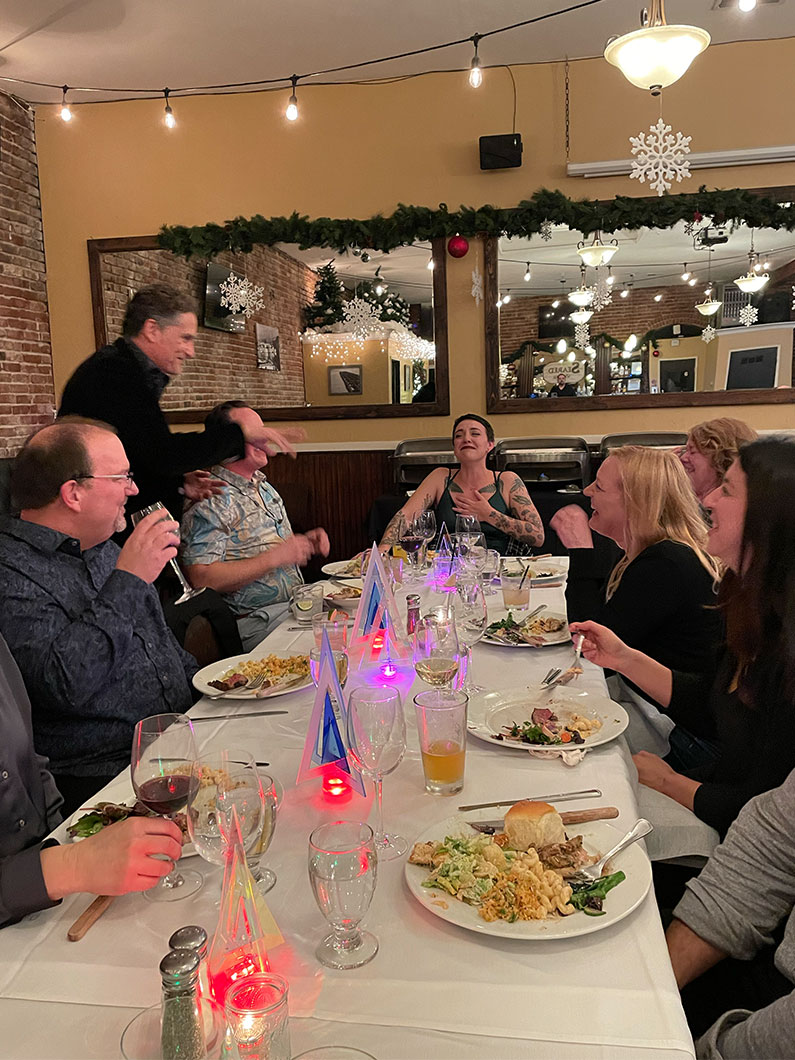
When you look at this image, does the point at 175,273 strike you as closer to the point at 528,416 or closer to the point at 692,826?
the point at 528,416

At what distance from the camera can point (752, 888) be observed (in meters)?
1.14

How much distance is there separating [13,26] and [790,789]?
4.96 m

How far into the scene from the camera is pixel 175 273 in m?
5.43

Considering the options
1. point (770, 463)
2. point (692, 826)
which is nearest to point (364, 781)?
point (692, 826)

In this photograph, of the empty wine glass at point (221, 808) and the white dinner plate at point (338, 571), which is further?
the white dinner plate at point (338, 571)

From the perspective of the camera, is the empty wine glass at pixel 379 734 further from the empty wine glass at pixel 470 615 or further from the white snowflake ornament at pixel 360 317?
the white snowflake ornament at pixel 360 317

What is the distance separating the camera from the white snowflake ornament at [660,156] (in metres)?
4.54

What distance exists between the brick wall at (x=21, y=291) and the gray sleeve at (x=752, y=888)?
4790 mm

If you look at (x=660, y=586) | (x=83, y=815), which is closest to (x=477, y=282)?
(x=660, y=586)

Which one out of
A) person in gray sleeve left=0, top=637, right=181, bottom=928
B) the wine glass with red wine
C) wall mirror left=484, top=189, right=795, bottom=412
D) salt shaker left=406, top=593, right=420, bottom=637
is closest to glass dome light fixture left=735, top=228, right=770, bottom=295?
wall mirror left=484, top=189, right=795, bottom=412

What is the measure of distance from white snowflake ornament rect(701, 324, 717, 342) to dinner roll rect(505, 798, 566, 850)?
185 inches

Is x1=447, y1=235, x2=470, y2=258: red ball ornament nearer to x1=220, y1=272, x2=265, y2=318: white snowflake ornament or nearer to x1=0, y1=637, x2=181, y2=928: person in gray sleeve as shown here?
x1=220, y1=272, x2=265, y2=318: white snowflake ornament

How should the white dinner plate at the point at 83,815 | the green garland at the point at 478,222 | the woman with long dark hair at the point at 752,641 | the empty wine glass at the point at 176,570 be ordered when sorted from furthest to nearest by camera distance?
the green garland at the point at 478,222, the empty wine glass at the point at 176,570, the woman with long dark hair at the point at 752,641, the white dinner plate at the point at 83,815

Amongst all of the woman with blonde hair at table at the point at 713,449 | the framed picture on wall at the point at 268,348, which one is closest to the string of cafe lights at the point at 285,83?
the framed picture on wall at the point at 268,348
